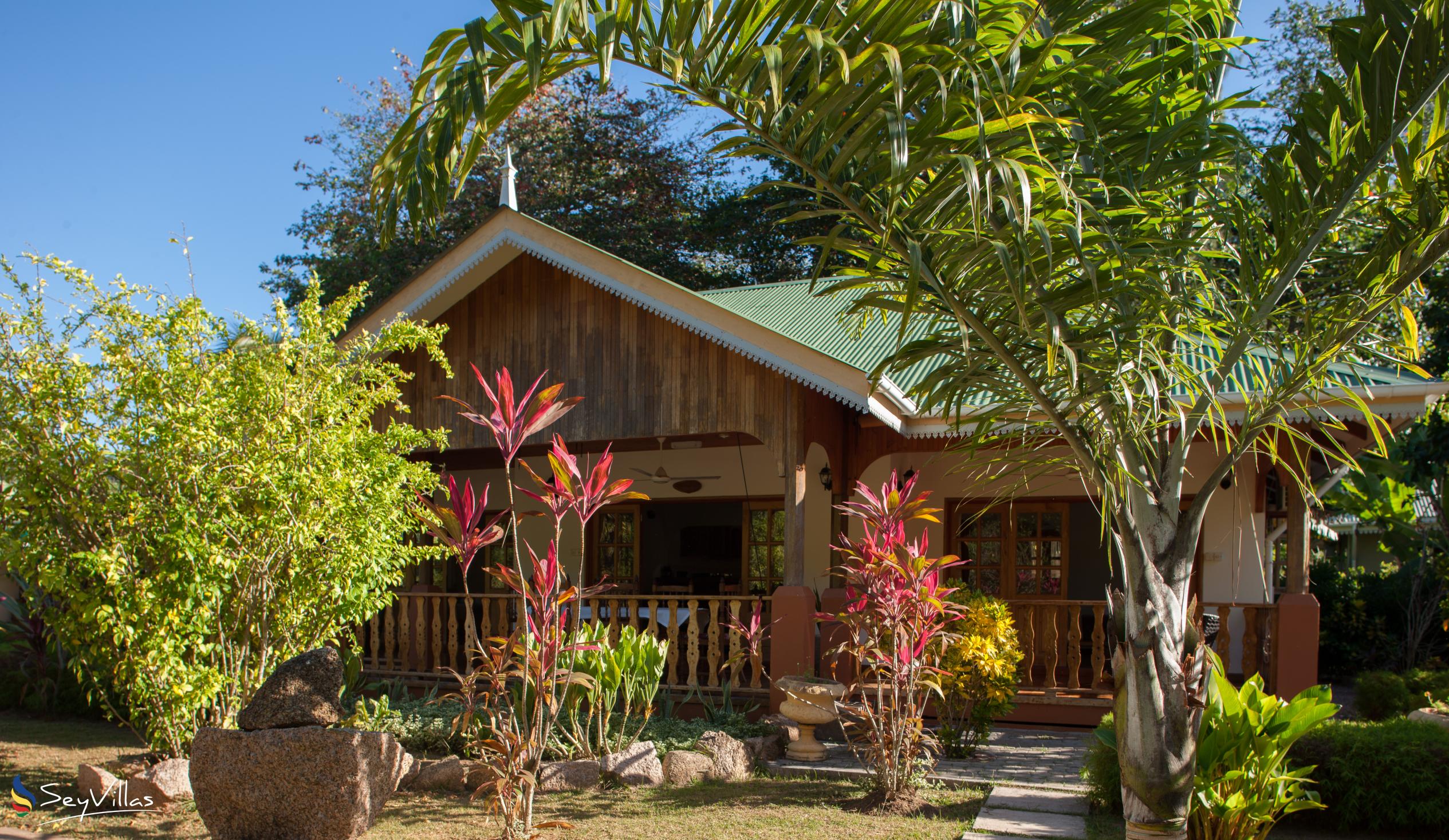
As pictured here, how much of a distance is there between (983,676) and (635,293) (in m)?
4.26

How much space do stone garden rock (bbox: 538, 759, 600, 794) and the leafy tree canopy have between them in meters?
17.4

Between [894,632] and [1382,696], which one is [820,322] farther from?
[1382,696]

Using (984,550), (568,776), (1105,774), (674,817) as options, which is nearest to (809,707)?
(674,817)

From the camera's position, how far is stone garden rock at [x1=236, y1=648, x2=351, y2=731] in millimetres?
5660

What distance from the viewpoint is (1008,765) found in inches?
285

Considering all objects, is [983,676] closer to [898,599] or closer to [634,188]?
[898,599]

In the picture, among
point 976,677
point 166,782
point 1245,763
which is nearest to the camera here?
point 1245,763

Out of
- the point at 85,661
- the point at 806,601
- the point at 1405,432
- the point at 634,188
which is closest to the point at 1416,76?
the point at 806,601

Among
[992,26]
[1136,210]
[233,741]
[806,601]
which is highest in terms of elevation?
[992,26]

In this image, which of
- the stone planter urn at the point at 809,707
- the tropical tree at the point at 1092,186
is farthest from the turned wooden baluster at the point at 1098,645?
the tropical tree at the point at 1092,186

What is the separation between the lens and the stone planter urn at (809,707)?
7402 mm

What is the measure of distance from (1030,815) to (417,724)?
15.3ft

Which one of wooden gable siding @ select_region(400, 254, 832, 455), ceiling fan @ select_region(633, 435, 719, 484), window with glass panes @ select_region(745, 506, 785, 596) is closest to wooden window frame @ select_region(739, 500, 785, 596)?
window with glass panes @ select_region(745, 506, 785, 596)

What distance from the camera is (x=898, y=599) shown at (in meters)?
6.31
